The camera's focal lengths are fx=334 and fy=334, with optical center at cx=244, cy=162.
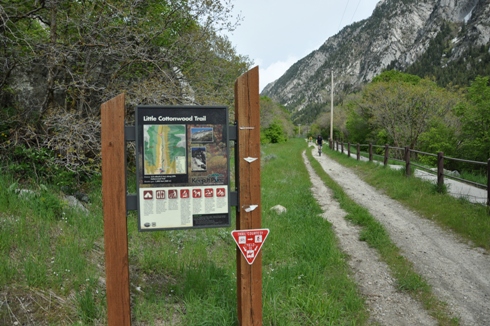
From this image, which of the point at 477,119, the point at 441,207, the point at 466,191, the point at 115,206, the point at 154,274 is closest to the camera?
the point at 115,206

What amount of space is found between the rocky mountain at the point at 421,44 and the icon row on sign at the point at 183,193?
43.3m

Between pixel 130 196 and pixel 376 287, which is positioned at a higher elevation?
pixel 130 196

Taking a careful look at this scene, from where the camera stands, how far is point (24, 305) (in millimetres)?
2879

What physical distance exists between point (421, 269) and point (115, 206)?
427 cm

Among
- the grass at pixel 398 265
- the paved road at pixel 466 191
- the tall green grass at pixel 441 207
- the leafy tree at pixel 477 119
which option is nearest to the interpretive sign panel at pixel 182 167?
the grass at pixel 398 265

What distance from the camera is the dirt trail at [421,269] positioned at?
3.59 metres

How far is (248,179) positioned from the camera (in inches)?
108

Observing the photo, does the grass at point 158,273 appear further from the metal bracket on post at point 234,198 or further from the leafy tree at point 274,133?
the leafy tree at point 274,133

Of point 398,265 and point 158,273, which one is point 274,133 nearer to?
point 398,265

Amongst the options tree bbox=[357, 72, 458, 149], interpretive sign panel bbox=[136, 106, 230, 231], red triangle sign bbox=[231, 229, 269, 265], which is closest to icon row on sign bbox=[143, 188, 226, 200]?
interpretive sign panel bbox=[136, 106, 230, 231]

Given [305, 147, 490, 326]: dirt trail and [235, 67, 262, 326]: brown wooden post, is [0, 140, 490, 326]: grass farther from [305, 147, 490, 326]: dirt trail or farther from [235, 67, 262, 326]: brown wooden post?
[235, 67, 262, 326]: brown wooden post

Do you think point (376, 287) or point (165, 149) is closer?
point (165, 149)

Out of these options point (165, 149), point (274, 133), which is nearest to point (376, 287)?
point (165, 149)

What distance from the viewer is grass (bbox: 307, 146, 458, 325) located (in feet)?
12.0
